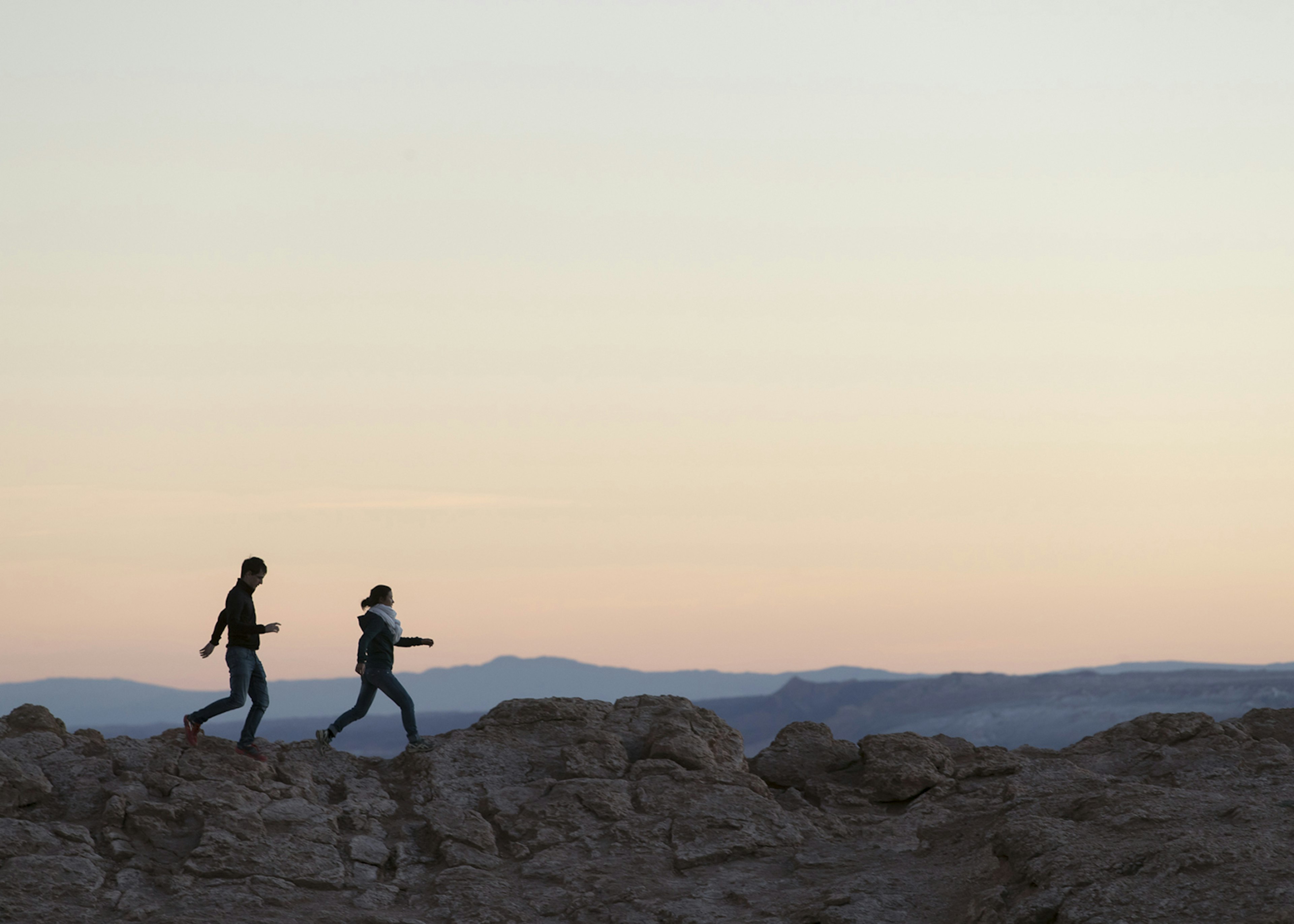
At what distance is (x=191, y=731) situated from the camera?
46.3 ft

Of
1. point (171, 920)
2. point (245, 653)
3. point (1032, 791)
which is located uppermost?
point (245, 653)

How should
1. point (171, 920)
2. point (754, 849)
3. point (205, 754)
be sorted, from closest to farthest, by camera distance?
point (171, 920) → point (754, 849) → point (205, 754)

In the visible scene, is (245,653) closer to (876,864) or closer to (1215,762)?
(876,864)

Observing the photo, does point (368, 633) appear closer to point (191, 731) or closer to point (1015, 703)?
point (191, 731)

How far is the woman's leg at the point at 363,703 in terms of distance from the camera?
14.2m

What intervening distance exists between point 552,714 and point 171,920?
561 centimetres

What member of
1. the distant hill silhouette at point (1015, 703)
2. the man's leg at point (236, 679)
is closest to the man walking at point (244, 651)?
the man's leg at point (236, 679)

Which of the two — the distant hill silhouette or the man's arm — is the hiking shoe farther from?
the distant hill silhouette

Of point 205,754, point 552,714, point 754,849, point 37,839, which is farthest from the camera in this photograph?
point 552,714

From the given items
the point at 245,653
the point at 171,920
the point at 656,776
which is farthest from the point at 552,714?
the point at 171,920

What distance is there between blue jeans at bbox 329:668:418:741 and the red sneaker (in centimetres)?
155

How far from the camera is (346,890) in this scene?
1228 cm

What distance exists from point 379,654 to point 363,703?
606 millimetres

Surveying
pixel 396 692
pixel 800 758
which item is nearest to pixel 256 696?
pixel 396 692
